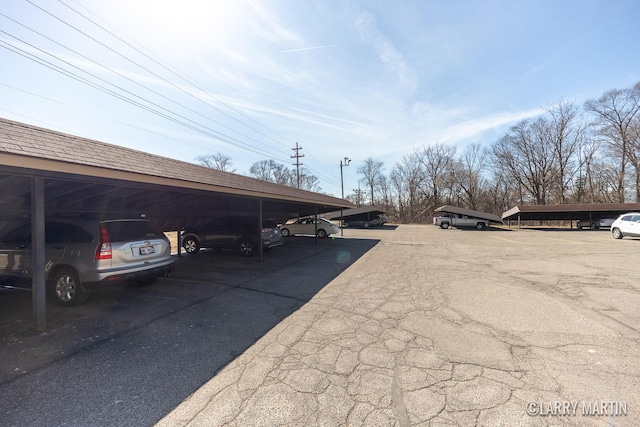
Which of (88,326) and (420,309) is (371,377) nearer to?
(420,309)

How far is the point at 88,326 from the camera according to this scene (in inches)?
173

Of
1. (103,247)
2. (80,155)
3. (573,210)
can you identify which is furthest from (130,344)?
(573,210)

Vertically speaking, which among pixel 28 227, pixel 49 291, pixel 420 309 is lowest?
pixel 420 309

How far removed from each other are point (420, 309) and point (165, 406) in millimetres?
4008

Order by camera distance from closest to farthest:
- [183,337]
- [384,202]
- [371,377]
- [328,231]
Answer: [371,377]
[183,337]
[328,231]
[384,202]

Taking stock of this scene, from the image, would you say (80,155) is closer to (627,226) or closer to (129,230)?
(129,230)

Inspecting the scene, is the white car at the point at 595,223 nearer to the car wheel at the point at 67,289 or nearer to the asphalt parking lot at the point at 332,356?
the asphalt parking lot at the point at 332,356

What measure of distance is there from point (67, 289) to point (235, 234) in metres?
6.20

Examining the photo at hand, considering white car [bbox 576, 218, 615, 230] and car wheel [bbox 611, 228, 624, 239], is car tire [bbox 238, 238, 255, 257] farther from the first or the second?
white car [bbox 576, 218, 615, 230]

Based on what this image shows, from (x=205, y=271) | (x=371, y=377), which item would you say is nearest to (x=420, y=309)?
(x=371, y=377)

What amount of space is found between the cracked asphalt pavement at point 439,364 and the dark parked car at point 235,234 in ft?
18.8

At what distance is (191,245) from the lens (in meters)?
12.5

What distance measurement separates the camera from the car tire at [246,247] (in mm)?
11220

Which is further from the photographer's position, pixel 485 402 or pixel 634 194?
pixel 634 194
